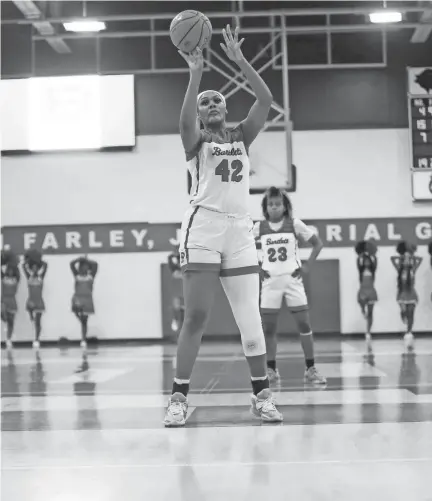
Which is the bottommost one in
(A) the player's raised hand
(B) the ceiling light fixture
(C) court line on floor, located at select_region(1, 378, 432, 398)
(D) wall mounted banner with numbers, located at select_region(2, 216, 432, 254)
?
(C) court line on floor, located at select_region(1, 378, 432, 398)

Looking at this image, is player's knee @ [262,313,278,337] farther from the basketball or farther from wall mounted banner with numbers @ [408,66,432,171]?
wall mounted banner with numbers @ [408,66,432,171]

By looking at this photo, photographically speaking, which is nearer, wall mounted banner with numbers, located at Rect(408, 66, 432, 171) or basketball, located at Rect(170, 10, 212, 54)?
basketball, located at Rect(170, 10, 212, 54)

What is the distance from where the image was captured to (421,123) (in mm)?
14992

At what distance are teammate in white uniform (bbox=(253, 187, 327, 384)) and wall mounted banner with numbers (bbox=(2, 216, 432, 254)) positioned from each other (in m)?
8.51

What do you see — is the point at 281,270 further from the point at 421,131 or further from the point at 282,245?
the point at 421,131

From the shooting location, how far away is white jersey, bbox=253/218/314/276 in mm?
6695

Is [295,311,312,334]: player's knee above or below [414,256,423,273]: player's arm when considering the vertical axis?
below

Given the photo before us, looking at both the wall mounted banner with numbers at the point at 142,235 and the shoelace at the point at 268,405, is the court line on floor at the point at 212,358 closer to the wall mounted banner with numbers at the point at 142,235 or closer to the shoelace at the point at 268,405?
the wall mounted banner with numbers at the point at 142,235

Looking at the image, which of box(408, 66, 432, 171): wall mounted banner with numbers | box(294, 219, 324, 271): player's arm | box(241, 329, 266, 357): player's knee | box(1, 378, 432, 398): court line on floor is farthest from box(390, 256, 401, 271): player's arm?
box(241, 329, 266, 357): player's knee

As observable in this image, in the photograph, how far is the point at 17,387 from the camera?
694 centimetres

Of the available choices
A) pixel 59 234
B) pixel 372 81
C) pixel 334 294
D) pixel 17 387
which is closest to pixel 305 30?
pixel 372 81

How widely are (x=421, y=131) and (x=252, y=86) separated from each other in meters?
11.4

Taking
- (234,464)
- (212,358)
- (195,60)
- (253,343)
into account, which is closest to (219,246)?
(253,343)

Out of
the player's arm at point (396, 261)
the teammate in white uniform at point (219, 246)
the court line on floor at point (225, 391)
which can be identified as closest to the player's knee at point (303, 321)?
the court line on floor at point (225, 391)
